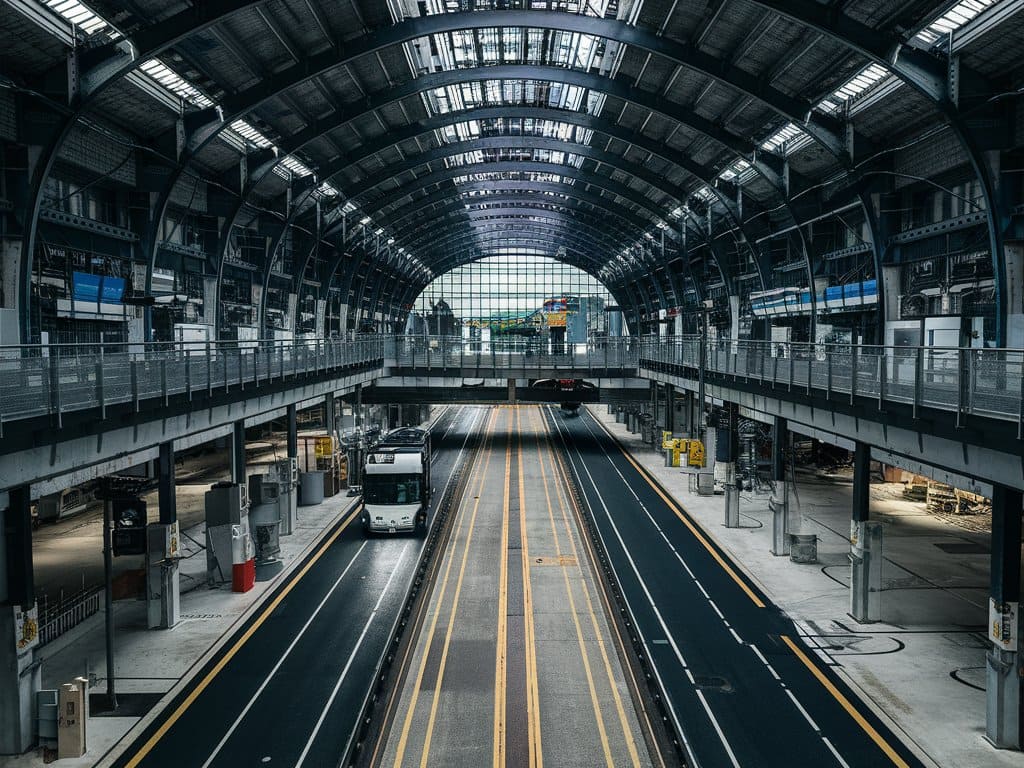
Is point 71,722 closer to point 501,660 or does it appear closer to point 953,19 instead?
point 501,660

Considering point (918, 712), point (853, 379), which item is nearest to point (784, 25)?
point (853, 379)

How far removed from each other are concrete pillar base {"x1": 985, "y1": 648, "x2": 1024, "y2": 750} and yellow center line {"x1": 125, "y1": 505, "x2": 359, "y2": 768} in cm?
1659

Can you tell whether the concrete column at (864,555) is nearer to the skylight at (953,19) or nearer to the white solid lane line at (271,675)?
the skylight at (953,19)

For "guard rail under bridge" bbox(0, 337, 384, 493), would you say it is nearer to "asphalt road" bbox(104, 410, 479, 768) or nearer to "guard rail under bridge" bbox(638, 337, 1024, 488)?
"asphalt road" bbox(104, 410, 479, 768)

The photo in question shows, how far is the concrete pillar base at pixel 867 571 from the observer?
69.5ft

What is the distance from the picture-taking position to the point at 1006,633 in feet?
49.7

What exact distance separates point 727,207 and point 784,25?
17206 mm

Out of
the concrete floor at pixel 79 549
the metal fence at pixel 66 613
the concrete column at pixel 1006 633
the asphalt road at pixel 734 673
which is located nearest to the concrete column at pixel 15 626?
the metal fence at pixel 66 613

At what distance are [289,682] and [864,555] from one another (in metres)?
15.9

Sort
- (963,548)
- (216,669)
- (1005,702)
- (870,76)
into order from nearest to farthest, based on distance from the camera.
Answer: (1005,702) → (216,669) → (870,76) → (963,548)

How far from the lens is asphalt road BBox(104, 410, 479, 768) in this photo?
14633 millimetres

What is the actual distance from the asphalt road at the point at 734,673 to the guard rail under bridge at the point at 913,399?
5.63 metres

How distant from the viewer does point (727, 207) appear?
45.3 metres

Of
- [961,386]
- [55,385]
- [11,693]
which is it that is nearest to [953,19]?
[961,386]
